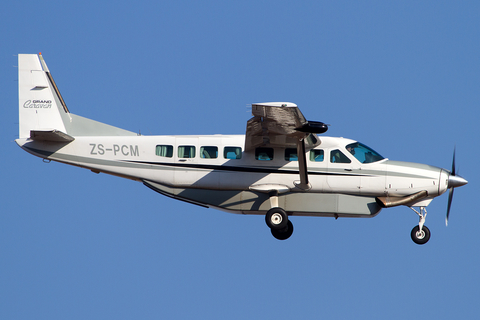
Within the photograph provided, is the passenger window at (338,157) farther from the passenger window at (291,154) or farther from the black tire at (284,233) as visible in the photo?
the black tire at (284,233)

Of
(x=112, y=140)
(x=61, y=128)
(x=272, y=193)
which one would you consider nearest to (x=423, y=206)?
(x=272, y=193)

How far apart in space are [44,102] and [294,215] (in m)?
9.38

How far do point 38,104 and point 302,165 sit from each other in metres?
9.22

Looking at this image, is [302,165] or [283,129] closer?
[283,129]

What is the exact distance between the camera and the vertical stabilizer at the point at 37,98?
18516 mm

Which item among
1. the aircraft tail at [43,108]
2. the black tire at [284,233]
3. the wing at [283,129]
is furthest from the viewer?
the black tire at [284,233]

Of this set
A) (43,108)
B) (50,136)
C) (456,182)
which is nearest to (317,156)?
(456,182)

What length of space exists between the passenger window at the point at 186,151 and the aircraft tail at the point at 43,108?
2.08 metres

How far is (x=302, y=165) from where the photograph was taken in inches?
669

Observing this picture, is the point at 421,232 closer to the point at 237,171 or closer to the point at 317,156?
the point at 317,156

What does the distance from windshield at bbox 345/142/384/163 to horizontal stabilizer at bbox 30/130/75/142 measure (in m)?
9.26

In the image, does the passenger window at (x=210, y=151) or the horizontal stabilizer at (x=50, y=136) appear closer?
the horizontal stabilizer at (x=50, y=136)

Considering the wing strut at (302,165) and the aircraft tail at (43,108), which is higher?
the aircraft tail at (43,108)

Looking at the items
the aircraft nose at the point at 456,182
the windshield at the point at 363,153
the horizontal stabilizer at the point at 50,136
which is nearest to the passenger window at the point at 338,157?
the windshield at the point at 363,153
